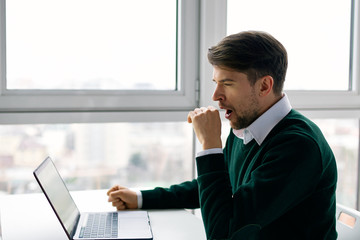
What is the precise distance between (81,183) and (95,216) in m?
0.77

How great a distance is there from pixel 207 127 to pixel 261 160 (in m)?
0.22

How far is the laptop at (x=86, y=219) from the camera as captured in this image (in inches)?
49.1

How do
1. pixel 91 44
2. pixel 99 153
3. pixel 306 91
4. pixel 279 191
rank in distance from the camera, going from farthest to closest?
pixel 306 91, pixel 99 153, pixel 91 44, pixel 279 191

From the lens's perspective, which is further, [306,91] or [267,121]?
[306,91]

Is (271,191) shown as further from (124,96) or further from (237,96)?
(124,96)

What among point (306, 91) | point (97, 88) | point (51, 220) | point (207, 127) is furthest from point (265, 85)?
point (306, 91)

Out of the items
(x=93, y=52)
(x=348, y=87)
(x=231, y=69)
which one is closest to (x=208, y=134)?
(x=231, y=69)

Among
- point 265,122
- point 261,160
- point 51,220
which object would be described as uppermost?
point 265,122

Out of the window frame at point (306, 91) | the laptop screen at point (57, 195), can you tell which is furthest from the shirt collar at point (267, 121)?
the window frame at point (306, 91)

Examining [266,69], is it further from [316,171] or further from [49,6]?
[49,6]

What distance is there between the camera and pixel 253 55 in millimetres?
1281

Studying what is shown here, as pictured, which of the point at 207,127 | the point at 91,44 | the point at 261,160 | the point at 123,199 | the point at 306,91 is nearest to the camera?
the point at 261,160

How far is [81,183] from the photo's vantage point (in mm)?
2188

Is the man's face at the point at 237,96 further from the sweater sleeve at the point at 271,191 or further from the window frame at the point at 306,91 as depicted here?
the window frame at the point at 306,91
